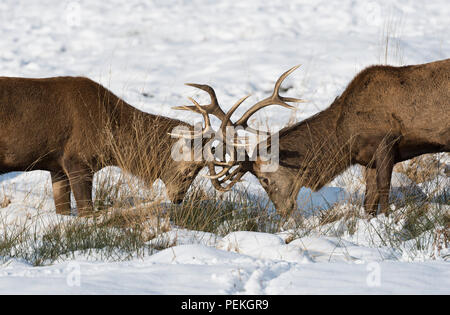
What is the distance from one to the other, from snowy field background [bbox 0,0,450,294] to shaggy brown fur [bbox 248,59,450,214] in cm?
46

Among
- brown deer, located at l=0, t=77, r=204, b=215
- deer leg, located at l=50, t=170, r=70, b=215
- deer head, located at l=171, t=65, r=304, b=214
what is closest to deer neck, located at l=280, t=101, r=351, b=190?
deer head, located at l=171, t=65, r=304, b=214

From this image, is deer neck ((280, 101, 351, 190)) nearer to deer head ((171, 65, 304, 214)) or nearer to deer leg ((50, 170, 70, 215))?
deer head ((171, 65, 304, 214))

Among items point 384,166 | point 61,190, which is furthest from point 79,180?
point 384,166

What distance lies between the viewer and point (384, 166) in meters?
7.12

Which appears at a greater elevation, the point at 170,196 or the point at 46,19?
the point at 46,19

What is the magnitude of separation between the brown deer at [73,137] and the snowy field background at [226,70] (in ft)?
1.23

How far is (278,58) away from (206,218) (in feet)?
31.5

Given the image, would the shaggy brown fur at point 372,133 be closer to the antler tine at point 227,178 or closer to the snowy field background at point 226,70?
the antler tine at point 227,178

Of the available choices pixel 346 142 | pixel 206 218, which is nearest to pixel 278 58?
pixel 346 142

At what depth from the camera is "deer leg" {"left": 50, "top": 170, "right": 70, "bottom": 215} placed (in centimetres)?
745

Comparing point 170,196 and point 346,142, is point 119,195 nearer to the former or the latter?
point 170,196

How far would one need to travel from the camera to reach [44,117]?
7.01 meters
